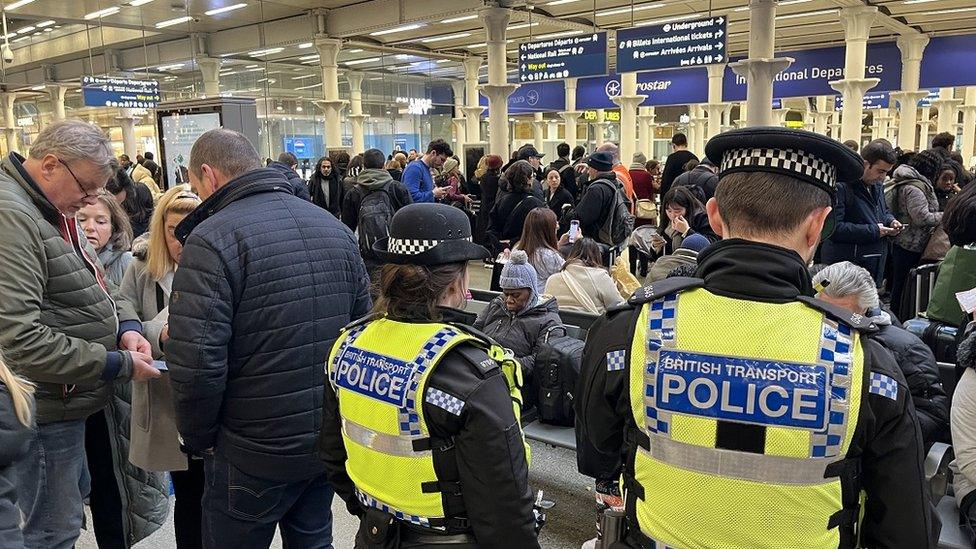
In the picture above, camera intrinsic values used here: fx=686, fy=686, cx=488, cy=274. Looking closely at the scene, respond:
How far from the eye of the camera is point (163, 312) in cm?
271

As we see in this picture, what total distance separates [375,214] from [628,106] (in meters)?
13.3

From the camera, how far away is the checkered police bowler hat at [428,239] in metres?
1.72

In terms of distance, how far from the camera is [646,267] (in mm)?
9227

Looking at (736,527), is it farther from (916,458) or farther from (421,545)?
(421,545)

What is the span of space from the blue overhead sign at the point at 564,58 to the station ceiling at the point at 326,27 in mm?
1247

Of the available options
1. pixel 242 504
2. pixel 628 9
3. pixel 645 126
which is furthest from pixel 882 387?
pixel 645 126

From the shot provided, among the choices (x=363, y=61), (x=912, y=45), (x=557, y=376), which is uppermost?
(x=363, y=61)

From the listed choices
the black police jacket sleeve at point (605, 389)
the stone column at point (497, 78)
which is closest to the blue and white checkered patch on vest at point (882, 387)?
the black police jacket sleeve at point (605, 389)

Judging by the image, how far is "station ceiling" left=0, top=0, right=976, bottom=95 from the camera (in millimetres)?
14312

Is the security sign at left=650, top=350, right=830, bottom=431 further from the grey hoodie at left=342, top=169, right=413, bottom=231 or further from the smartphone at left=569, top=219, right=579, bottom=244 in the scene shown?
the grey hoodie at left=342, top=169, right=413, bottom=231

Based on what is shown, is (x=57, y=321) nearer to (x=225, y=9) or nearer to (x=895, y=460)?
(x=895, y=460)

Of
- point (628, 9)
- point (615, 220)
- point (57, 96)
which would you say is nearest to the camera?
point (615, 220)

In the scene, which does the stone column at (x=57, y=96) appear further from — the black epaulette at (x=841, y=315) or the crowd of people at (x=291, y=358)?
the black epaulette at (x=841, y=315)

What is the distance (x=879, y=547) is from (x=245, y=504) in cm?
177
